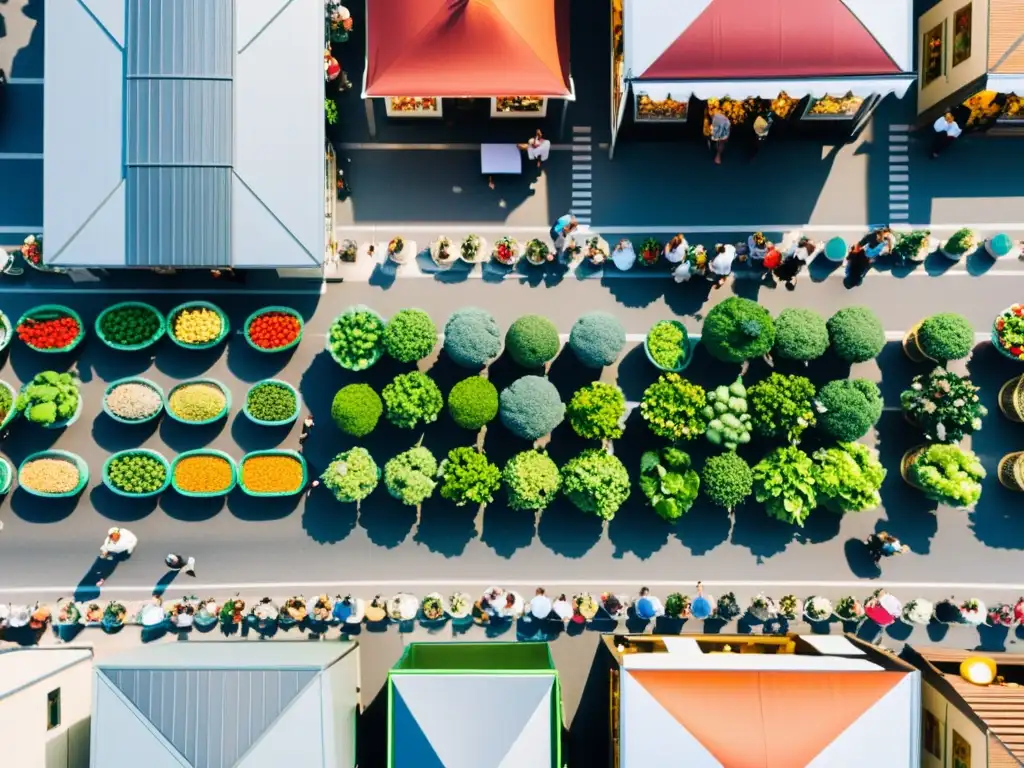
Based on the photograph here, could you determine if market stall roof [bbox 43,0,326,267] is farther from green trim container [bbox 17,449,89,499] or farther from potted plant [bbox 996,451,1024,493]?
potted plant [bbox 996,451,1024,493]

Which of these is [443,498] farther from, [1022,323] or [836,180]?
[1022,323]

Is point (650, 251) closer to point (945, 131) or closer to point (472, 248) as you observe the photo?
point (472, 248)

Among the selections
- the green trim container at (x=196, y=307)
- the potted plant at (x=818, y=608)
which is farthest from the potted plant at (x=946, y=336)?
the green trim container at (x=196, y=307)

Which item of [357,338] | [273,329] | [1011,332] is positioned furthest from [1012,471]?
[273,329]

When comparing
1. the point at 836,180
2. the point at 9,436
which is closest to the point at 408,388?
the point at 9,436

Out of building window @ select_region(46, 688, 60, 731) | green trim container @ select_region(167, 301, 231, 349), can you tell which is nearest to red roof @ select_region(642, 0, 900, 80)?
green trim container @ select_region(167, 301, 231, 349)

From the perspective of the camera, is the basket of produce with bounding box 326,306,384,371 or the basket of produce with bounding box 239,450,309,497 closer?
the basket of produce with bounding box 326,306,384,371

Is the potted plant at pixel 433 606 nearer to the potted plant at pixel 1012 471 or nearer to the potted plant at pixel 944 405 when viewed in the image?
the potted plant at pixel 944 405
